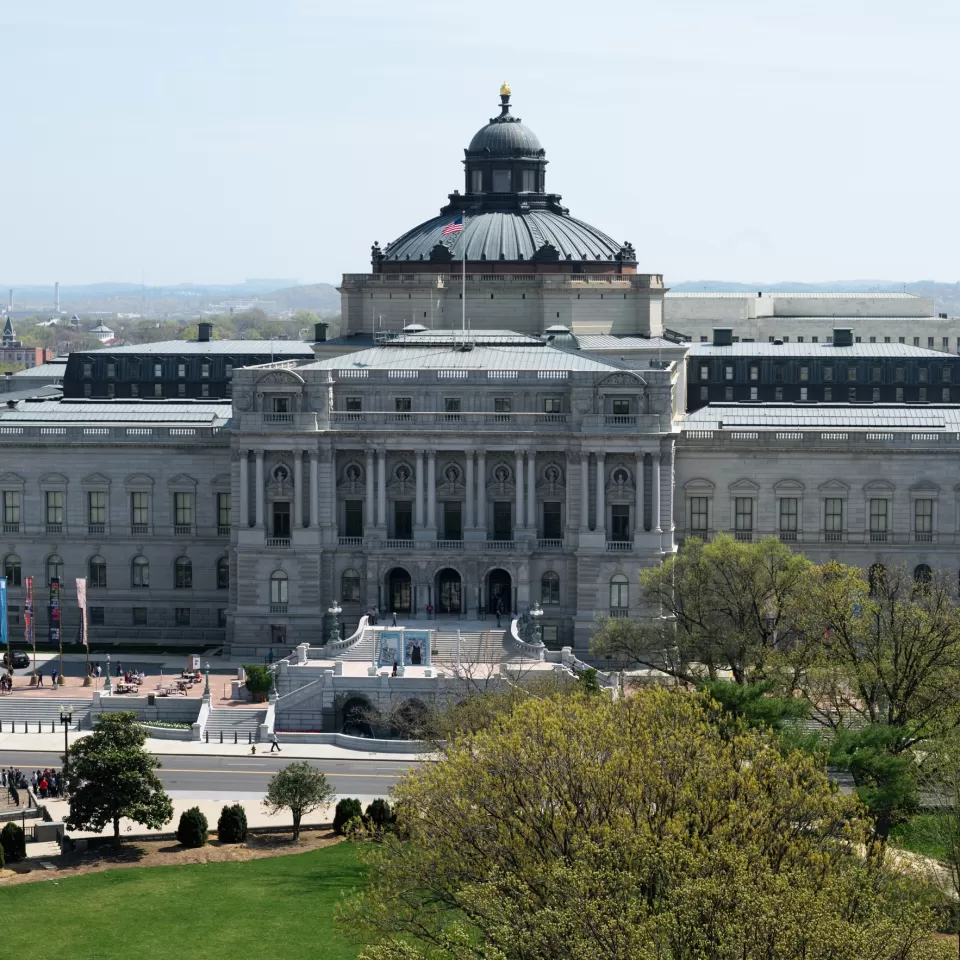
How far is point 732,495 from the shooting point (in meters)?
147

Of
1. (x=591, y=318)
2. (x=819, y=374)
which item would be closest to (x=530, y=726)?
(x=591, y=318)

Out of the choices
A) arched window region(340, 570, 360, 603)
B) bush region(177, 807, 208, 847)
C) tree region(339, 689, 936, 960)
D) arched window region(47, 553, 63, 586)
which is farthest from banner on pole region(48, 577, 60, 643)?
tree region(339, 689, 936, 960)

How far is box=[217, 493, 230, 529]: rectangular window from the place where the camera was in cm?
15038

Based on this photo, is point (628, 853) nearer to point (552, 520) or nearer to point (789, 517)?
point (552, 520)

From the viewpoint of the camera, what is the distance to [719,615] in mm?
126125

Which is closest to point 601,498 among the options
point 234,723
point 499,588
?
point 499,588

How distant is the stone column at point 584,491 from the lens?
14050 cm

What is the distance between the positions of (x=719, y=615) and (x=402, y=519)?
2528 centimetres

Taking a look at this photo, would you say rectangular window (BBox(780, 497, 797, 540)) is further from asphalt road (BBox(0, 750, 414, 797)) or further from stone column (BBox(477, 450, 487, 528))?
asphalt road (BBox(0, 750, 414, 797))

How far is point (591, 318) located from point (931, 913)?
100343 millimetres

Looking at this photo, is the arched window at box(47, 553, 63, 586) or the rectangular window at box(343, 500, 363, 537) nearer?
the rectangular window at box(343, 500, 363, 537)

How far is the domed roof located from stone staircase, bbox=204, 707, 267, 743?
49.9 metres

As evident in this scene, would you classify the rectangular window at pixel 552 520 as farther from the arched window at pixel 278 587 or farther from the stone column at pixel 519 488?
the arched window at pixel 278 587

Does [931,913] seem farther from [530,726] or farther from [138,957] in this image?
[138,957]
